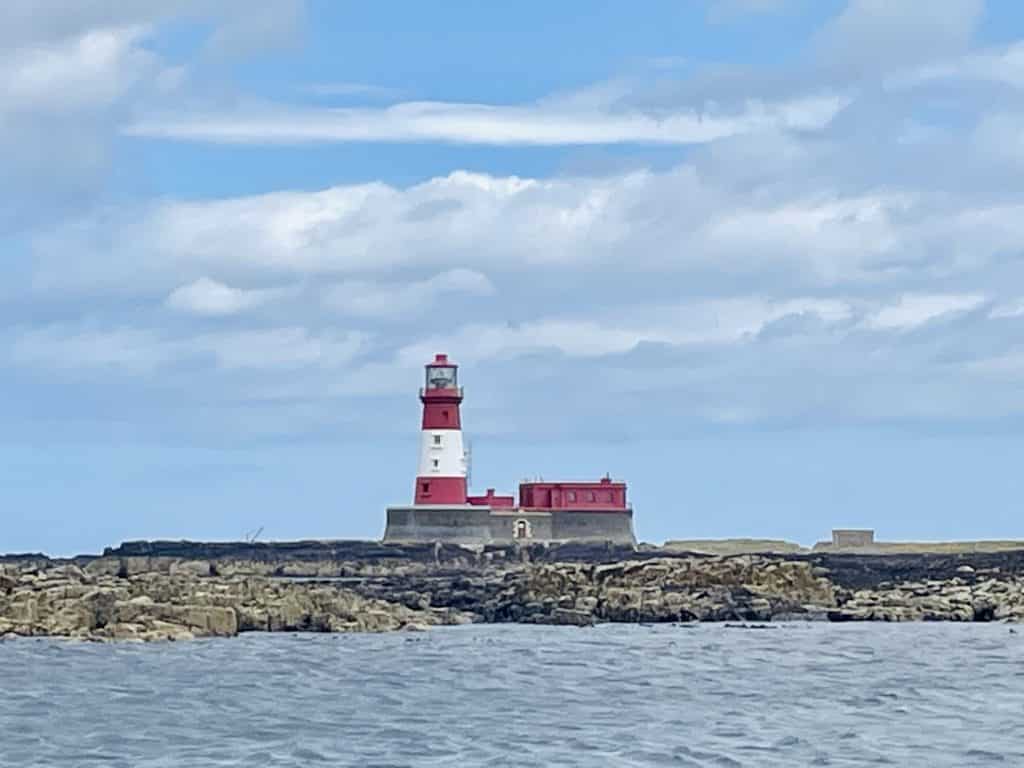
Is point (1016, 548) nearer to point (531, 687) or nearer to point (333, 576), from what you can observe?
point (333, 576)

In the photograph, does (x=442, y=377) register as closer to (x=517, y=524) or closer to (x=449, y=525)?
(x=449, y=525)

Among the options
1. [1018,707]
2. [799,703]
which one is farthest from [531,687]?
[1018,707]

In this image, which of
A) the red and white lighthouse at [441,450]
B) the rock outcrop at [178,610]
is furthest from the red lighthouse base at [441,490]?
the rock outcrop at [178,610]

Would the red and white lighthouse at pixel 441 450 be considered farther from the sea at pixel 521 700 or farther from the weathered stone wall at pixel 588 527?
the sea at pixel 521 700

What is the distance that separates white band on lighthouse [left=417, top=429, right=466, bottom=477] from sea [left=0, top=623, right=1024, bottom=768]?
22178mm

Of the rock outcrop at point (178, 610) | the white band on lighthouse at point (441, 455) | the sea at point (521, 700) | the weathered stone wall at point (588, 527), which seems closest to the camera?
the sea at point (521, 700)

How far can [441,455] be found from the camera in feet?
211

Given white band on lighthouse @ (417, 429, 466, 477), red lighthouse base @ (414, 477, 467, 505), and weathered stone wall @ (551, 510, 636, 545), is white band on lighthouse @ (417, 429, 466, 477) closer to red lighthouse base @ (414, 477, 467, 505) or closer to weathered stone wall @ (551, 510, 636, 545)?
red lighthouse base @ (414, 477, 467, 505)

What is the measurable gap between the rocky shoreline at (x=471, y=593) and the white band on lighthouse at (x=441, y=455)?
7.82 feet

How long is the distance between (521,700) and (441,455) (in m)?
35.3

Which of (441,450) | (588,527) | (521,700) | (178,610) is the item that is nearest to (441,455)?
(441,450)

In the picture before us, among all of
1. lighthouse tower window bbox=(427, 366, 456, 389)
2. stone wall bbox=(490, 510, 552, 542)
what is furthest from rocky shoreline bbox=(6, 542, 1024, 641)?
lighthouse tower window bbox=(427, 366, 456, 389)

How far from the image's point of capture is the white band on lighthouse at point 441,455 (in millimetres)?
64312

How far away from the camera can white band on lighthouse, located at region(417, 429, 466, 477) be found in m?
64.3
